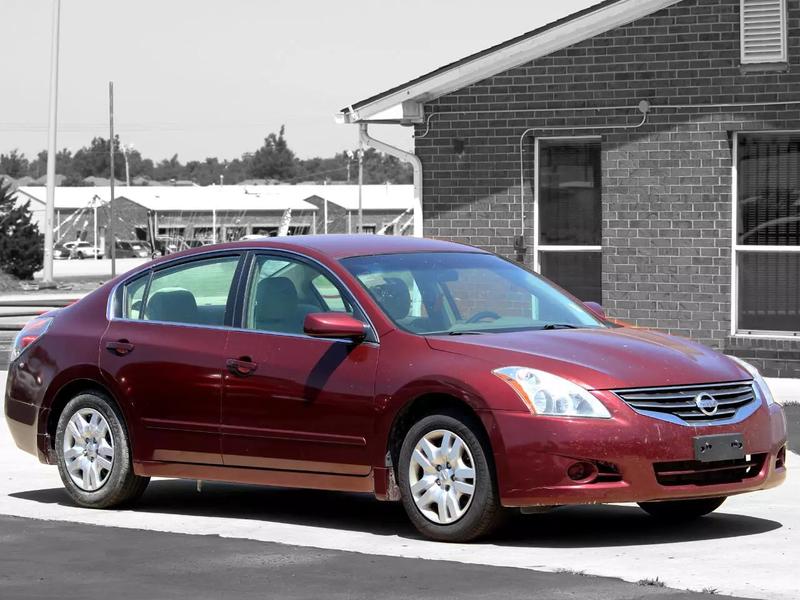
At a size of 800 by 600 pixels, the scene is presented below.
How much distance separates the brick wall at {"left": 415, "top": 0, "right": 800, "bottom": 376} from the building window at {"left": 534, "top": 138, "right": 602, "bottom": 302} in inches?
6.3

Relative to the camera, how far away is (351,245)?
9.64 metres

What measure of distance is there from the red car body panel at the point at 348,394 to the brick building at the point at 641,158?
8.61 m

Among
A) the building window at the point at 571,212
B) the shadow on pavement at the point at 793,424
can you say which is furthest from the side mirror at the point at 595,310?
the building window at the point at 571,212

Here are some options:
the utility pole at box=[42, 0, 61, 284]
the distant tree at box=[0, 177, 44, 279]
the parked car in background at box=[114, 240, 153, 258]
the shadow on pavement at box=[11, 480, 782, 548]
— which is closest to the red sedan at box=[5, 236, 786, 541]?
the shadow on pavement at box=[11, 480, 782, 548]

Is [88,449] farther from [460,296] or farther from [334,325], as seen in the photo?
[460,296]

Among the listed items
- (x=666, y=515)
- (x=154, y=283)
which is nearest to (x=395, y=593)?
(x=666, y=515)

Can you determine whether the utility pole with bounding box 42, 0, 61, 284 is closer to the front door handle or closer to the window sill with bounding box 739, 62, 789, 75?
the window sill with bounding box 739, 62, 789, 75

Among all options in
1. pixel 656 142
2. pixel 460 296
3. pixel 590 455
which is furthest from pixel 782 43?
pixel 590 455

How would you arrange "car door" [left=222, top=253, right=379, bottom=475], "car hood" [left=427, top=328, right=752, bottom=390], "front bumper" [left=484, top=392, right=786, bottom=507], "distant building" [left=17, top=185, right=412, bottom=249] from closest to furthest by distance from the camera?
"front bumper" [left=484, top=392, right=786, bottom=507] < "car hood" [left=427, top=328, right=752, bottom=390] < "car door" [left=222, top=253, right=379, bottom=475] < "distant building" [left=17, top=185, right=412, bottom=249]

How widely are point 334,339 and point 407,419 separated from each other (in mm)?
626

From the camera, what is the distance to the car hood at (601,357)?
822cm

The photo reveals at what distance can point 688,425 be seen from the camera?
27.0 ft

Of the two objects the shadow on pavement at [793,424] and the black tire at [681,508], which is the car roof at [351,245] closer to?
the black tire at [681,508]

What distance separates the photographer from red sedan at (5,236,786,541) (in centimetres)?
817
